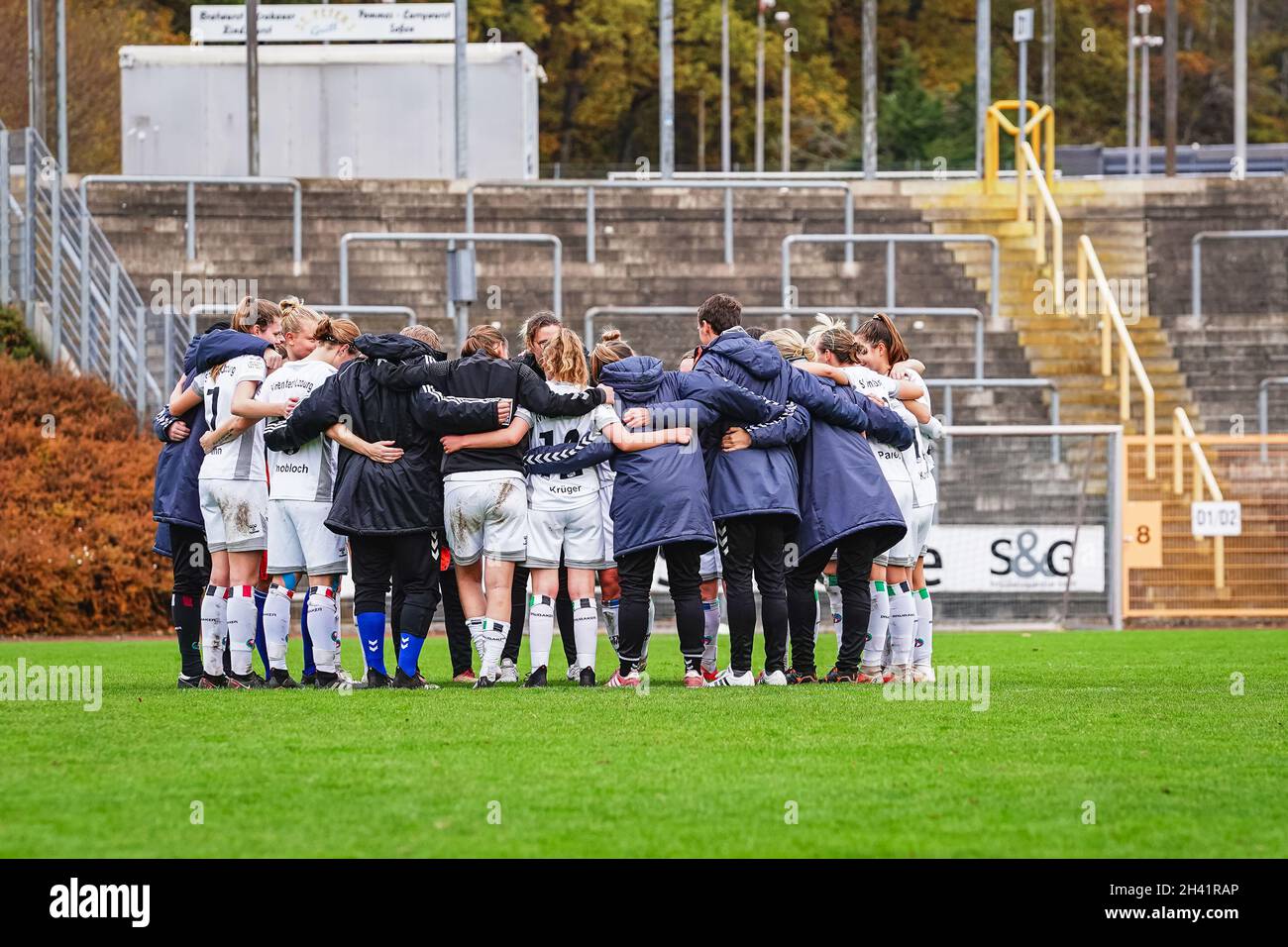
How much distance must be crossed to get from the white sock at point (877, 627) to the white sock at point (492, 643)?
2140mm

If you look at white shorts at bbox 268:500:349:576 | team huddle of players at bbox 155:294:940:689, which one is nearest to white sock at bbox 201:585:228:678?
team huddle of players at bbox 155:294:940:689

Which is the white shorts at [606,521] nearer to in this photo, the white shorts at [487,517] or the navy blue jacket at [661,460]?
the navy blue jacket at [661,460]

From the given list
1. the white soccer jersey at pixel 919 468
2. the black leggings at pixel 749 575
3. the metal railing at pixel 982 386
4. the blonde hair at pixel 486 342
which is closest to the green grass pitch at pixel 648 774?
the black leggings at pixel 749 575

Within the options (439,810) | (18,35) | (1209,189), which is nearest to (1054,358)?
(1209,189)

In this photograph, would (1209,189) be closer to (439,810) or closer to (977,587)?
(977,587)

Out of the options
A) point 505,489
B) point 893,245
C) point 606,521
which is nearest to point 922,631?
point 606,521

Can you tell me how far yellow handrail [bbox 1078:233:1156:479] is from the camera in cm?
2142

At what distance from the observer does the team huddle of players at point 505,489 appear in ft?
36.1

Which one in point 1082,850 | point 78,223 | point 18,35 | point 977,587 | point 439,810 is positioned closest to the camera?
point 1082,850

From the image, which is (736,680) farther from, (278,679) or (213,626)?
(213,626)

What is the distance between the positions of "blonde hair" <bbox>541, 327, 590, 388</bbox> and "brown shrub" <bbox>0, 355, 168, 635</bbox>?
9.17 metres

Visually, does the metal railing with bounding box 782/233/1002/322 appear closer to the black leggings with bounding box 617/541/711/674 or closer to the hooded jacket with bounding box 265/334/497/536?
the black leggings with bounding box 617/541/711/674

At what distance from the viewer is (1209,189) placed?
30094 mm

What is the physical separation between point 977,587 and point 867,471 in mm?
9266
